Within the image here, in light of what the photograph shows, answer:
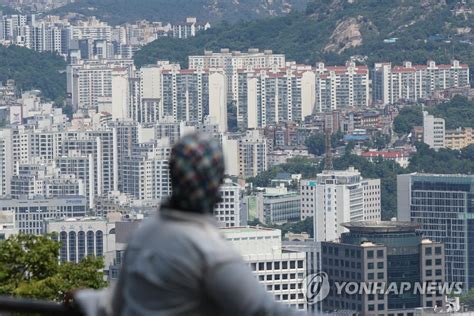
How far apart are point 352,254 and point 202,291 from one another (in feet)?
67.1

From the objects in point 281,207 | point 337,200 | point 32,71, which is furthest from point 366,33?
point 337,200

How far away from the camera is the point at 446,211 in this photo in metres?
32.4

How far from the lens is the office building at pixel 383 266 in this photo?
65.4ft

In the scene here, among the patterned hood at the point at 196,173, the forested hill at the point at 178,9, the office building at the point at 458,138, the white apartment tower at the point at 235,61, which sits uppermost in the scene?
the forested hill at the point at 178,9

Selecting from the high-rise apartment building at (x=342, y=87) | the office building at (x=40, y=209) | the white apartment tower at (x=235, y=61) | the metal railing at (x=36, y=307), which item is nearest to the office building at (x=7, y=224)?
the office building at (x=40, y=209)

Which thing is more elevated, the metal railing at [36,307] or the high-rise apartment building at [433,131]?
the metal railing at [36,307]

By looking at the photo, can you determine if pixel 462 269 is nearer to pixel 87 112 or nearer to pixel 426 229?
pixel 426 229

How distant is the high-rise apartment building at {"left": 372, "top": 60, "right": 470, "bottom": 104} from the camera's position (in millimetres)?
52969

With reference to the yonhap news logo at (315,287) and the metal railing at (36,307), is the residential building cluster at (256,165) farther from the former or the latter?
the metal railing at (36,307)

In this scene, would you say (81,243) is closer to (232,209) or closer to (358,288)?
(232,209)

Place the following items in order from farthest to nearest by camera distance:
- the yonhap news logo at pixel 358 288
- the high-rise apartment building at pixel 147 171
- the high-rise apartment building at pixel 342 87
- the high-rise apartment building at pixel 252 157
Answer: the high-rise apartment building at pixel 342 87
the high-rise apartment building at pixel 252 157
the high-rise apartment building at pixel 147 171
the yonhap news logo at pixel 358 288

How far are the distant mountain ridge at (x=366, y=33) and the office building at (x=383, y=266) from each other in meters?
29.9

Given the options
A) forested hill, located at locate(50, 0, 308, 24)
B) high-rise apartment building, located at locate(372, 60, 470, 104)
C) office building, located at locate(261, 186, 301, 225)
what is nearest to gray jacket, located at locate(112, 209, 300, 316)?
office building, located at locate(261, 186, 301, 225)

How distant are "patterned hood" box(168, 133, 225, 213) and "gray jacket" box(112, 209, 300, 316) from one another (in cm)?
1
